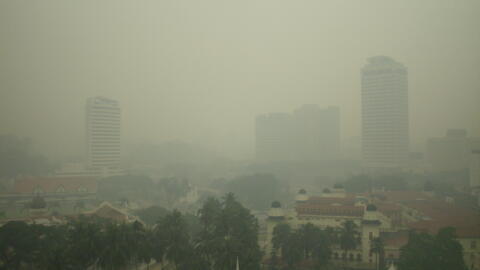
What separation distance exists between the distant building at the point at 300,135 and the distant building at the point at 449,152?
27.2 meters

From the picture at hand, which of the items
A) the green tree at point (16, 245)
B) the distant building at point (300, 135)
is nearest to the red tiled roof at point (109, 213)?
the green tree at point (16, 245)

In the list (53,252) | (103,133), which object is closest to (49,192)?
(103,133)

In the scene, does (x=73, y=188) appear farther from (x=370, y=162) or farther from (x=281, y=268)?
(x=370, y=162)

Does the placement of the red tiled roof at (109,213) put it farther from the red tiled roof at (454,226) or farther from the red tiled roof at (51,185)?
the red tiled roof at (454,226)

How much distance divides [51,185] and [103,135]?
20.1 metres

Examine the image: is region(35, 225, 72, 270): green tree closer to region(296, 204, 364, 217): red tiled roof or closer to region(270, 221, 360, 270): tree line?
region(270, 221, 360, 270): tree line

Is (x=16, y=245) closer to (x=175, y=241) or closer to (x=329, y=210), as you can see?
(x=175, y=241)

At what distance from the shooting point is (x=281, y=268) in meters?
20.9

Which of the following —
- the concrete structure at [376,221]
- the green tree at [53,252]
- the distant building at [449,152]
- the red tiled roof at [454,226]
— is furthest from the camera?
the distant building at [449,152]

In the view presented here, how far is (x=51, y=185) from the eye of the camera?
132 feet

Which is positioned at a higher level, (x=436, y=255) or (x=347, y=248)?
(x=436, y=255)

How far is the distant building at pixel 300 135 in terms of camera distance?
82.9 meters

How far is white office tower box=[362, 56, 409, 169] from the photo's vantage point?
63844mm

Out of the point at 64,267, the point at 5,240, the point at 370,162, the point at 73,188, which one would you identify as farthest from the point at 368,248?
the point at 370,162
